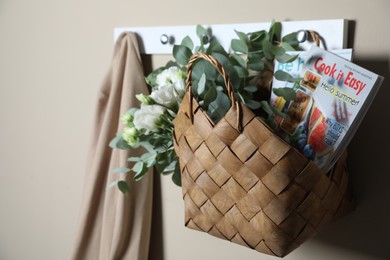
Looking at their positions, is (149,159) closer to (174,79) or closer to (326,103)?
(174,79)

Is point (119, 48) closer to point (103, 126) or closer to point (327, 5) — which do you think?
point (103, 126)

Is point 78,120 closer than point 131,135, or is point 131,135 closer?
point 131,135

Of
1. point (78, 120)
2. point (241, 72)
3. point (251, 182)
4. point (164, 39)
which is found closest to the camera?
point (251, 182)

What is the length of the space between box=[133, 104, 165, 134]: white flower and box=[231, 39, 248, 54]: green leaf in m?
0.15

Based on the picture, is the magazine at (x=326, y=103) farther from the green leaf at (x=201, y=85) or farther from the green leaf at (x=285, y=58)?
the green leaf at (x=201, y=85)

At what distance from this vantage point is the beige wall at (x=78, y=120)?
602 mm

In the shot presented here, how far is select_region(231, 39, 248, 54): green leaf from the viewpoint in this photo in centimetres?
63

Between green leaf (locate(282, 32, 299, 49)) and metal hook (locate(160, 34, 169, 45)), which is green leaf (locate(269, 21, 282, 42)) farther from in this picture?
metal hook (locate(160, 34, 169, 45))

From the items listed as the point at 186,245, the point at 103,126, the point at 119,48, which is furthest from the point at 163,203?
the point at 119,48

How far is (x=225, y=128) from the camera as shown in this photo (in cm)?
51

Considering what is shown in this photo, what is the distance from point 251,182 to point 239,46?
236mm

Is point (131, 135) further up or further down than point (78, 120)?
further down

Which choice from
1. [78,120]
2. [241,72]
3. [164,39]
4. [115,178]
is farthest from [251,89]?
[78,120]

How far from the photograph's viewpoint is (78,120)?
38.1 inches
